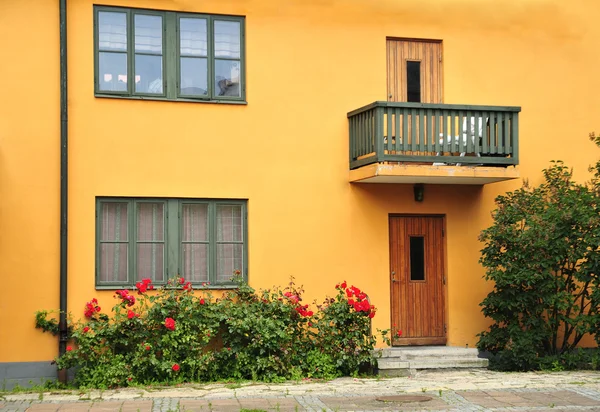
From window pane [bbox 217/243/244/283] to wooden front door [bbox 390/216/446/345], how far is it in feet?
8.84

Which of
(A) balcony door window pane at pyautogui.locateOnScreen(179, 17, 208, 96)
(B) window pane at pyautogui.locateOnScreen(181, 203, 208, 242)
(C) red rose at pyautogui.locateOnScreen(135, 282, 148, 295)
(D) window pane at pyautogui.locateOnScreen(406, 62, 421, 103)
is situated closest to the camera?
(C) red rose at pyautogui.locateOnScreen(135, 282, 148, 295)

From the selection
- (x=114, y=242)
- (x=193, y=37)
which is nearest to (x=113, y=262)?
(x=114, y=242)

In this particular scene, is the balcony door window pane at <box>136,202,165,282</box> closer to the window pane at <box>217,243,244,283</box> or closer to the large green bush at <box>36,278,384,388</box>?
the large green bush at <box>36,278,384,388</box>

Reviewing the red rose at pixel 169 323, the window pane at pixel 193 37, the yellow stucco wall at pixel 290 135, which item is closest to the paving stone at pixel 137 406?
the red rose at pixel 169 323

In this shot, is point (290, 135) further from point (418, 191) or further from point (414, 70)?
point (414, 70)

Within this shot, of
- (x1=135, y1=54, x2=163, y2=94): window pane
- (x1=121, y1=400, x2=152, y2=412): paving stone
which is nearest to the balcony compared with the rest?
(x1=135, y1=54, x2=163, y2=94): window pane

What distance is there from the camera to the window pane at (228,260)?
1442 cm

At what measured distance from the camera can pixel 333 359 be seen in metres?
13.9

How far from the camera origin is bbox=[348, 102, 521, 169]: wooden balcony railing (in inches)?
557

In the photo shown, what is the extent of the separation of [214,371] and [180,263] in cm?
187

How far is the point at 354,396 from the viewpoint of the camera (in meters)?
12.0

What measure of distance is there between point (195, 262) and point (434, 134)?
14.4 ft

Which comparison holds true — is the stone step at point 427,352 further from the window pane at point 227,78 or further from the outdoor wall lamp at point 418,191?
the window pane at point 227,78

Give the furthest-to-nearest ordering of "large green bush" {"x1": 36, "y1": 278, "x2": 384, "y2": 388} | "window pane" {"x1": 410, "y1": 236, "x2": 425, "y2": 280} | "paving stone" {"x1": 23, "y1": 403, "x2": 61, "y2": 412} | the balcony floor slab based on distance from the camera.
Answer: "window pane" {"x1": 410, "y1": 236, "x2": 425, "y2": 280}
the balcony floor slab
"large green bush" {"x1": 36, "y1": 278, "x2": 384, "y2": 388}
"paving stone" {"x1": 23, "y1": 403, "x2": 61, "y2": 412}
